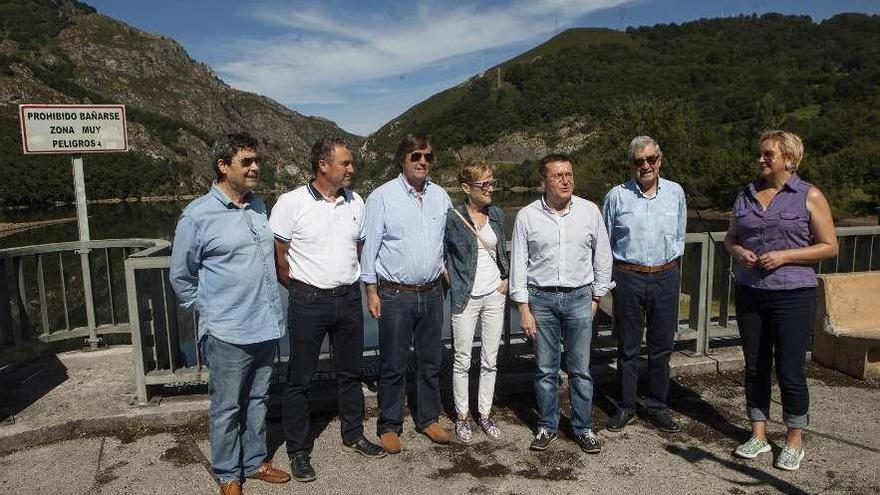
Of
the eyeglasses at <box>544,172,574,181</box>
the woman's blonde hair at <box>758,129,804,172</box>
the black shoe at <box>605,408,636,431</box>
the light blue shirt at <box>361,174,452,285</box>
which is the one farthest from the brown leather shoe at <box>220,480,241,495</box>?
the woman's blonde hair at <box>758,129,804,172</box>

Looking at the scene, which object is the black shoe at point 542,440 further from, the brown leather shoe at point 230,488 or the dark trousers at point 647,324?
the brown leather shoe at point 230,488

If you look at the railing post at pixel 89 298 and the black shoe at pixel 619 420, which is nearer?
the black shoe at pixel 619 420

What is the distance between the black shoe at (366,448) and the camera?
3686mm

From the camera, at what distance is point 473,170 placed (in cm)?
370

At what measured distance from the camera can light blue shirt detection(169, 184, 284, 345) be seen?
9.71 ft

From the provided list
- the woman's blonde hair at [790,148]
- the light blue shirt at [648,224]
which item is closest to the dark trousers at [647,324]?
the light blue shirt at [648,224]

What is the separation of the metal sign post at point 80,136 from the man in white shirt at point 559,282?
435 cm

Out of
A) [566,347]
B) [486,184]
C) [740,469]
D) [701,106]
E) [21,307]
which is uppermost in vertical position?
[701,106]

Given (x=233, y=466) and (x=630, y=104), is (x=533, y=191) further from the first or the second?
(x=233, y=466)

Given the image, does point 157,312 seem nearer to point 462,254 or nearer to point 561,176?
point 462,254

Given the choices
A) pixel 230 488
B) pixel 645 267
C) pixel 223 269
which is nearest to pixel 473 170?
pixel 645 267

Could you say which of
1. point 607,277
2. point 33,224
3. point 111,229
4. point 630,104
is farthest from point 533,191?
point 607,277

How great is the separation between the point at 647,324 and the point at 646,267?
0.46m

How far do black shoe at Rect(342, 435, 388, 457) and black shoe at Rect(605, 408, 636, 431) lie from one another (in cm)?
163
